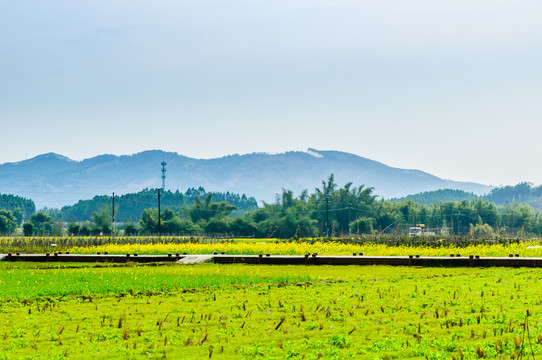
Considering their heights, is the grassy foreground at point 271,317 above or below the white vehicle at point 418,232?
below

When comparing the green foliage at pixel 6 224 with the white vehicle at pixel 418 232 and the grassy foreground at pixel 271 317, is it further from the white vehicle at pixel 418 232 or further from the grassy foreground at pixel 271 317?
the grassy foreground at pixel 271 317

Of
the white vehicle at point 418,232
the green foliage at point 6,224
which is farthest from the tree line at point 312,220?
the white vehicle at point 418,232

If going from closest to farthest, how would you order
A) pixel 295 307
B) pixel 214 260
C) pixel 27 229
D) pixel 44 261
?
pixel 295 307 → pixel 214 260 → pixel 44 261 → pixel 27 229

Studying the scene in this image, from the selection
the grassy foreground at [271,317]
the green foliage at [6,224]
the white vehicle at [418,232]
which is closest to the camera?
the grassy foreground at [271,317]

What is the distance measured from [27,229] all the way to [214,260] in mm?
77047

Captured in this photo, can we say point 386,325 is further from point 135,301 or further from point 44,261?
point 44,261

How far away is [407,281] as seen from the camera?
22.7 meters

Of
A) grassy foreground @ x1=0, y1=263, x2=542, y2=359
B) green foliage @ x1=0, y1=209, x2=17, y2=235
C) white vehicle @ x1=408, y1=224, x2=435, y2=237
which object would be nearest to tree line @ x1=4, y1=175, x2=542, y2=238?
green foliage @ x1=0, y1=209, x2=17, y2=235

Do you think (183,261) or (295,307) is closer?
(295,307)

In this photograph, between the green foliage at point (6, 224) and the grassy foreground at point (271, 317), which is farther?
the green foliage at point (6, 224)

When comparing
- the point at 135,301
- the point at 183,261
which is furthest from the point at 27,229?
the point at 135,301

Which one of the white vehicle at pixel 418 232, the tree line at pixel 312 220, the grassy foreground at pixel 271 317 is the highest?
the tree line at pixel 312 220

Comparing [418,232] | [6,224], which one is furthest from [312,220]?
[6,224]

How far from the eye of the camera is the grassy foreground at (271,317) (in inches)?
435
